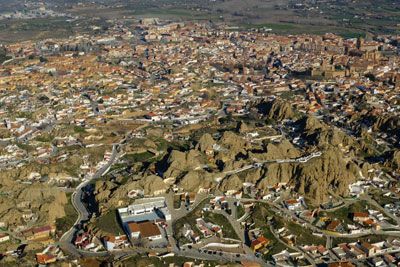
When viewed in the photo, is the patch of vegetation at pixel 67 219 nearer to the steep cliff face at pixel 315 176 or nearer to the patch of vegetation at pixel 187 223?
the patch of vegetation at pixel 187 223

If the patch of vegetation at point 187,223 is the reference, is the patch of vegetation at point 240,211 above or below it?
below

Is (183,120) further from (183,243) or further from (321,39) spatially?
(321,39)

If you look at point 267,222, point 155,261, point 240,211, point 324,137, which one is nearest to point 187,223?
point 240,211

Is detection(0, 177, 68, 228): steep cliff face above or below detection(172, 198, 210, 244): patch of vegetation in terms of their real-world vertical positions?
above

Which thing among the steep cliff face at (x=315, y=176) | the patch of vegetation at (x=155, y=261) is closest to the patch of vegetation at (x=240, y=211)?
the steep cliff face at (x=315, y=176)

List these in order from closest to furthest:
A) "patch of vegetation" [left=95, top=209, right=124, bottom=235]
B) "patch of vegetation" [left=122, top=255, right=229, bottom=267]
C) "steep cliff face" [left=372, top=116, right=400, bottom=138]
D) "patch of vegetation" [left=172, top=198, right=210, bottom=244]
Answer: "patch of vegetation" [left=122, top=255, right=229, bottom=267] → "patch of vegetation" [left=172, top=198, right=210, bottom=244] → "patch of vegetation" [left=95, top=209, right=124, bottom=235] → "steep cliff face" [left=372, top=116, right=400, bottom=138]

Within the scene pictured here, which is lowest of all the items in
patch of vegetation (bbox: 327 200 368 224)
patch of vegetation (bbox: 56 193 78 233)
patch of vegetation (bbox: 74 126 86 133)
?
patch of vegetation (bbox: 327 200 368 224)

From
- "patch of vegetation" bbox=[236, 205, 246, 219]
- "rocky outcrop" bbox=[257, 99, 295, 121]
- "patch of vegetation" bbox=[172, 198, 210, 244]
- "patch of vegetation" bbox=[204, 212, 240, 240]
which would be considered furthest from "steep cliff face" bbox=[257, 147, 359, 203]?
"rocky outcrop" bbox=[257, 99, 295, 121]

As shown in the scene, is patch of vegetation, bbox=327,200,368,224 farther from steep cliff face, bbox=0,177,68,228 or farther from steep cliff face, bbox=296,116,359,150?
steep cliff face, bbox=0,177,68,228

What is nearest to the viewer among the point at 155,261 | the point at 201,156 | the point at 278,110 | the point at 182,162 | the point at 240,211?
the point at 155,261

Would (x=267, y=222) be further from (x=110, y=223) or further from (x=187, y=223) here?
(x=110, y=223)
